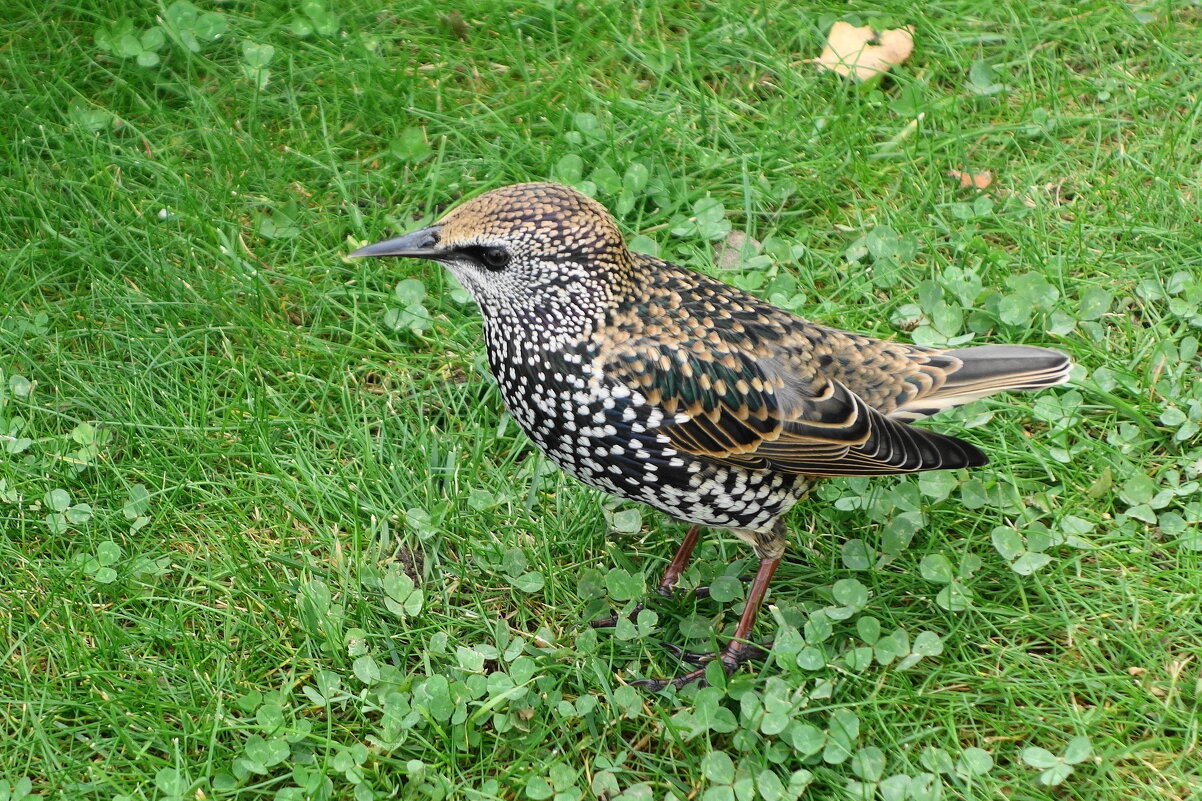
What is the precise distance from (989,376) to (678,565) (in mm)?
1154

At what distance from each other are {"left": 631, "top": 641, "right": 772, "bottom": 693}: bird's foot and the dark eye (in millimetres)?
1320

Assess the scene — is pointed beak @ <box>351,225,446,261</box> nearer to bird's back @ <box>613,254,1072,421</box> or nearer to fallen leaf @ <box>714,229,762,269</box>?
bird's back @ <box>613,254,1072,421</box>

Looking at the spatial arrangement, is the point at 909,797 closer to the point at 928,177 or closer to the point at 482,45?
→ the point at 928,177

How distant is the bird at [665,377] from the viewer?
3.56 meters

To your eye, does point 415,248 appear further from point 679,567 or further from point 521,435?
point 679,567

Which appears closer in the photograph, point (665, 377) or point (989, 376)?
point (665, 377)

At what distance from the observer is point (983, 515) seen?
13.8 feet

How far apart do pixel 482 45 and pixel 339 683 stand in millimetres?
2993

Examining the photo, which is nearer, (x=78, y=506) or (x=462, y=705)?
(x=462, y=705)

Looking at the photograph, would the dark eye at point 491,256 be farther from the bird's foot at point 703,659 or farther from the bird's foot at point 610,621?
the bird's foot at point 703,659

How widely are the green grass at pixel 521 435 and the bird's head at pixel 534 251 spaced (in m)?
0.94

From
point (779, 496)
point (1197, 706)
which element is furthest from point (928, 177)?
point (1197, 706)

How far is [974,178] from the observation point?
516cm

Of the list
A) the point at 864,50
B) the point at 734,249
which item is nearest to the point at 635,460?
the point at 734,249
